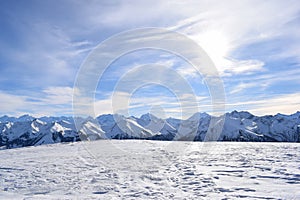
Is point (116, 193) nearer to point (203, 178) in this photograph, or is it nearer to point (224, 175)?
point (203, 178)

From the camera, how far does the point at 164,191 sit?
8.56 m

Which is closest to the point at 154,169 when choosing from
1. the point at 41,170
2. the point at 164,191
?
the point at 164,191

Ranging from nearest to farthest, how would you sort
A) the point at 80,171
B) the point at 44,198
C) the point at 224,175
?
the point at 44,198
the point at 224,175
the point at 80,171

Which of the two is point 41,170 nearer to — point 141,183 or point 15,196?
point 15,196

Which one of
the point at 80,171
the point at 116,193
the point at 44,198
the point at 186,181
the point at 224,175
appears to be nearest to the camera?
the point at 44,198

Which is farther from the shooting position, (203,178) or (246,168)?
(246,168)

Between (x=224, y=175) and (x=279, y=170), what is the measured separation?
99.2 inches

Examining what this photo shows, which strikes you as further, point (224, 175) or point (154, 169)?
point (154, 169)

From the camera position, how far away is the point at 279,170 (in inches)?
454

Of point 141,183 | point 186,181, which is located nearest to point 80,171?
point 141,183

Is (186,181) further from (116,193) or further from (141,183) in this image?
(116,193)

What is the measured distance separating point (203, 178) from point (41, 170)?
6.98 meters

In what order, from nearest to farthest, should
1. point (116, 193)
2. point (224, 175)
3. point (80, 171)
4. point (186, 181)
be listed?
point (116, 193) < point (186, 181) < point (224, 175) < point (80, 171)

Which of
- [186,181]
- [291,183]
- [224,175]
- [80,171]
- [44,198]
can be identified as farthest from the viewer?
[80,171]
